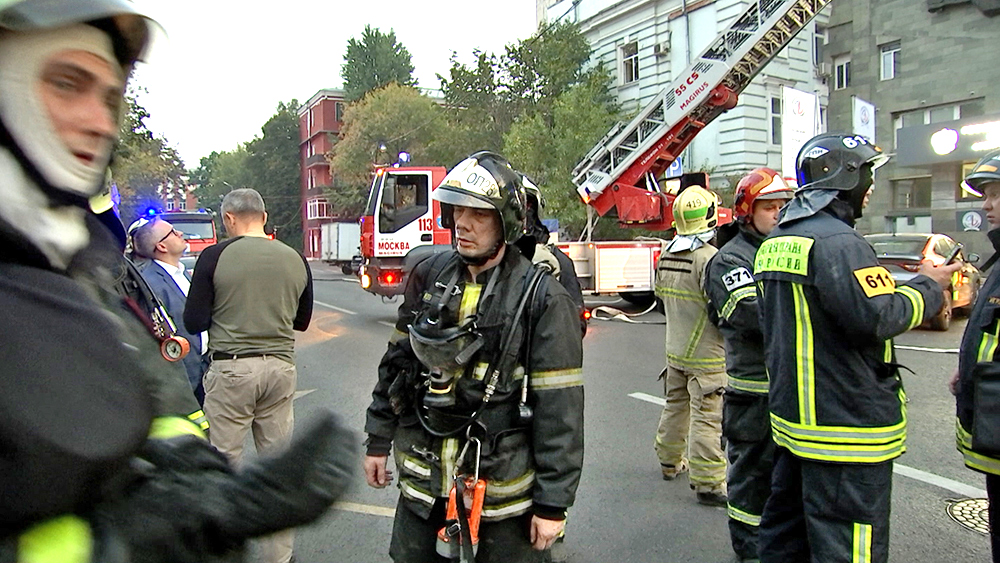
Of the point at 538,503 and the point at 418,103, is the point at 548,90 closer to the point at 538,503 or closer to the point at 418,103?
the point at 418,103

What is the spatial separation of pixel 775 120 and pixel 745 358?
24730 mm

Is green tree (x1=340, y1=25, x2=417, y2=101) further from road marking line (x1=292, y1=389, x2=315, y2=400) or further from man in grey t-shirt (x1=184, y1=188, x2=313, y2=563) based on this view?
man in grey t-shirt (x1=184, y1=188, x2=313, y2=563)

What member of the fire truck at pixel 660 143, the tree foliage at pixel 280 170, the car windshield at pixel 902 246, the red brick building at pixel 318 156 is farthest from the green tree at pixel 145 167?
the tree foliage at pixel 280 170

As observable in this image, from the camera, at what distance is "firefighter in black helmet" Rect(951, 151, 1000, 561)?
108 inches

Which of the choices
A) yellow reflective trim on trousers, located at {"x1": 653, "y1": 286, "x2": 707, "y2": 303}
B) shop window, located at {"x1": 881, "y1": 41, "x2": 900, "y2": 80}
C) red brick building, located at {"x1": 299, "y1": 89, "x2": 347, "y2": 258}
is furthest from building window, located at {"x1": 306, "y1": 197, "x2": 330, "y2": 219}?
yellow reflective trim on trousers, located at {"x1": 653, "y1": 286, "x2": 707, "y2": 303}

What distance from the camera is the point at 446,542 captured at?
2.42 metres

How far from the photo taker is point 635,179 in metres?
15.1

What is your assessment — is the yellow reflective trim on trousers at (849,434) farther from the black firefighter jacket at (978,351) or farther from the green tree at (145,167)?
the green tree at (145,167)

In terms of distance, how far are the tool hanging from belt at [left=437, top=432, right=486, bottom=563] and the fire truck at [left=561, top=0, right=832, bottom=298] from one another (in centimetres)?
1150

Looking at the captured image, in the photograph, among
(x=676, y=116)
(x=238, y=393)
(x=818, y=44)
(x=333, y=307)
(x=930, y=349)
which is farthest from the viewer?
(x=818, y=44)

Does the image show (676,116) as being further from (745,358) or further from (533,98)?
(533,98)

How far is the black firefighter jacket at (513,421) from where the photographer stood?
94.8 inches

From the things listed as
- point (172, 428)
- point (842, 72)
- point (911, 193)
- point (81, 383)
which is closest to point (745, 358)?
point (172, 428)

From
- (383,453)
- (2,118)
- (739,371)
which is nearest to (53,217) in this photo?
(2,118)
